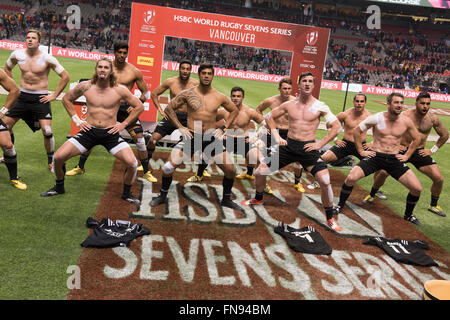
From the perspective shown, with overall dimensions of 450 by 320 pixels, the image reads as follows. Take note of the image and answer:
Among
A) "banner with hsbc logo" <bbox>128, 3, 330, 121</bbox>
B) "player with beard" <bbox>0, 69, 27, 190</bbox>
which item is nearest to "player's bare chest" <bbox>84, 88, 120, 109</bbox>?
"player with beard" <bbox>0, 69, 27, 190</bbox>

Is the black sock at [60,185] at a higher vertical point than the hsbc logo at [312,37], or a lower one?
lower

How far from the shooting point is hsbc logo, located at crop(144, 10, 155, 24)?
1230cm

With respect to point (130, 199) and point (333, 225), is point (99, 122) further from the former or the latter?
point (333, 225)

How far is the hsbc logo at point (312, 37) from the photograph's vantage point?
13.2 metres

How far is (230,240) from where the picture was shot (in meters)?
5.69

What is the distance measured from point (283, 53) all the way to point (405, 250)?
130ft

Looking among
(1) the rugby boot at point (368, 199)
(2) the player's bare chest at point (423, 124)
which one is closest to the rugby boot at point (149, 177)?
(1) the rugby boot at point (368, 199)

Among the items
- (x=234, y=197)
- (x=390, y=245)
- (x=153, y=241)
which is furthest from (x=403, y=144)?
(x=153, y=241)

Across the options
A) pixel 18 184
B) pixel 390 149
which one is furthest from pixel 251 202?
pixel 18 184

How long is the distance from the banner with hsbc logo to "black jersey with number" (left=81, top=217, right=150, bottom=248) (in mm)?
7607

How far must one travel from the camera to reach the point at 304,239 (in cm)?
586

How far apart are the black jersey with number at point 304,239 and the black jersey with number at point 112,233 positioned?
2.00 m

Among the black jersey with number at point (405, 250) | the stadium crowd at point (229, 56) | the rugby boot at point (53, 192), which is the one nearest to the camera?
the black jersey with number at point (405, 250)

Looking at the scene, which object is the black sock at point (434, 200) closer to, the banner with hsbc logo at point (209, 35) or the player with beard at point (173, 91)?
the player with beard at point (173, 91)
